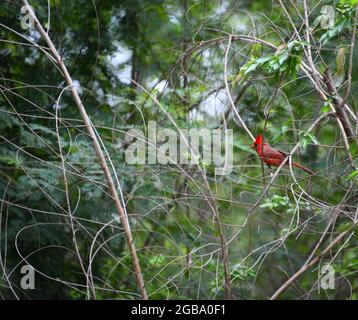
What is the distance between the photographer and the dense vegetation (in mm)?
4984

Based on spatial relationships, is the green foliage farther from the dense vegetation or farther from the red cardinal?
the red cardinal

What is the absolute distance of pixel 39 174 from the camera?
5176mm

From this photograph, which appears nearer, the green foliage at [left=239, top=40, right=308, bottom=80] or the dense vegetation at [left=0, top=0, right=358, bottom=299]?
the green foliage at [left=239, top=40, right=308, bottom=80]

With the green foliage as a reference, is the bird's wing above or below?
below

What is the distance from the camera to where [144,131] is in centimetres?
529
